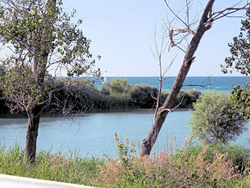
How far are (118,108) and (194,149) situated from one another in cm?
733

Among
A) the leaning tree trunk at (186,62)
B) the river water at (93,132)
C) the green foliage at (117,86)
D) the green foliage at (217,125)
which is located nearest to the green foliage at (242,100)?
the leaning tree trunk at (186,62)

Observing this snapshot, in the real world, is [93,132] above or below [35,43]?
below

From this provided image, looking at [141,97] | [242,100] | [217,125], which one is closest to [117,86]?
[141,97]

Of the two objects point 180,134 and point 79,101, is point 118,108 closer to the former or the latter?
point 79,101

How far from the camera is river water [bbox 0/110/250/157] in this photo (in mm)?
6778

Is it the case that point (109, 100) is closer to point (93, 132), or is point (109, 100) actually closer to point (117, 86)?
point (117, 86)

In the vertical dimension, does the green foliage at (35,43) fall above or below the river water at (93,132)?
above

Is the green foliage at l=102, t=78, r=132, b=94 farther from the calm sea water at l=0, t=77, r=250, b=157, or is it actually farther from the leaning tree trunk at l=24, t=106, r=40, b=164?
the leaning tree trunk at l=24, t=106, r=40, b=164

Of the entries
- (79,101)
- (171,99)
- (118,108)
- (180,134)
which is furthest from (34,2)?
(118,108)

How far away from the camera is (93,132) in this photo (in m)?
8.52

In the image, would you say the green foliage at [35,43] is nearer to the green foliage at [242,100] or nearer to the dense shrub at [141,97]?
the green foliage at [242,100]

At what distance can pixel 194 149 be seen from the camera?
601 centimetres

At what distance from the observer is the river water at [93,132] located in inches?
267

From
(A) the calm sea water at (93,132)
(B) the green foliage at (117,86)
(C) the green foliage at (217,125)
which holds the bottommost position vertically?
(A) the calm sea water at (93,132)
